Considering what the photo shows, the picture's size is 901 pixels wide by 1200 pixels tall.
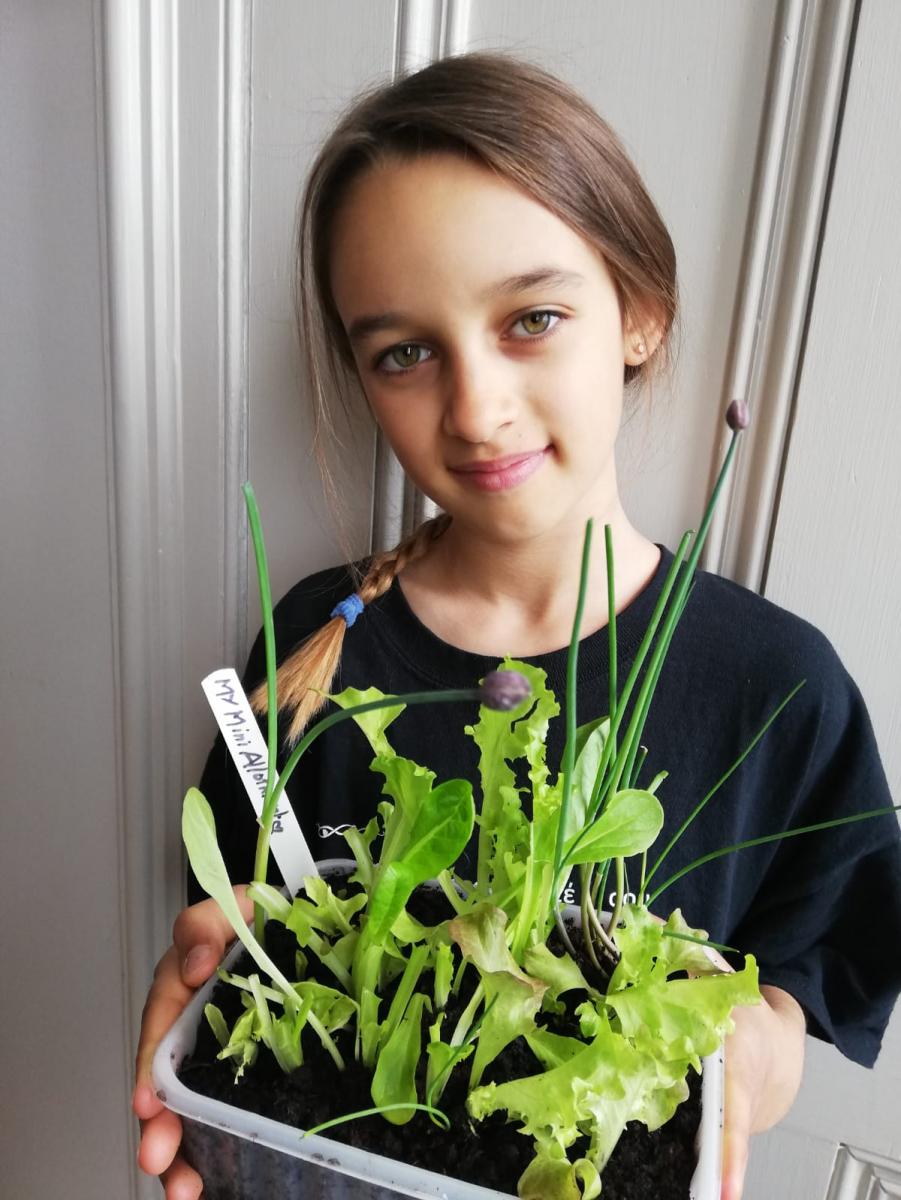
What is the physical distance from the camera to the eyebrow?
1.15 feet

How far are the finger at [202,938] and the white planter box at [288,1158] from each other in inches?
1.6

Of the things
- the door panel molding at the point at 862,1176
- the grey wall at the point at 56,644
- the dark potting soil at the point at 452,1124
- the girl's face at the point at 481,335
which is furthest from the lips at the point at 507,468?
the door panel molding at the point at 862,1176

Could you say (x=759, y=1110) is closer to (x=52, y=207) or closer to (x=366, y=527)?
(x=366, y=527)

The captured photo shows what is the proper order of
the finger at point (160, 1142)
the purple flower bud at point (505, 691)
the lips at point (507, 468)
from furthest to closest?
the lips at point (507, 468) < the finger at point (160, 1142) < the purple flower bud at point (505, 691)

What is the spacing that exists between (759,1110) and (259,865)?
0.30m

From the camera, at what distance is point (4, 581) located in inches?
25.1

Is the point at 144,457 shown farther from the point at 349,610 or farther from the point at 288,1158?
the point at 288,1158

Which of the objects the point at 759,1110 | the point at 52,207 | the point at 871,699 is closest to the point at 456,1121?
the point at 759,1110

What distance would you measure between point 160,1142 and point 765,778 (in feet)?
1.10

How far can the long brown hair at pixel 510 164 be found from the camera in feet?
1.18

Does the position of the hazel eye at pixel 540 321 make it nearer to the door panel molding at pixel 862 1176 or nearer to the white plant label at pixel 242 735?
the white plant label at pixel 242 735

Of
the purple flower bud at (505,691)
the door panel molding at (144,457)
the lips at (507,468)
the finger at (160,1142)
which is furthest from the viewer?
the door panel molding at (144,457)

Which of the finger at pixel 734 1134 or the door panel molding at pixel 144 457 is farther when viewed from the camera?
the door panel molding at pixel 144 457

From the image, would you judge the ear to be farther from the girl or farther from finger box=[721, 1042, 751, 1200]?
finger box=[721, 1042, 751, 1200]
